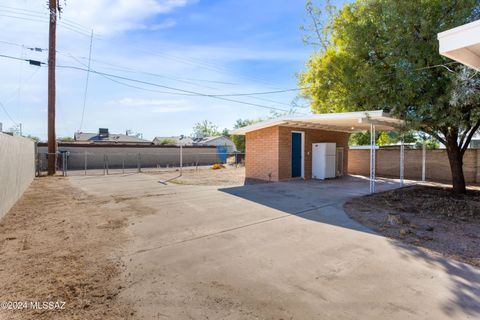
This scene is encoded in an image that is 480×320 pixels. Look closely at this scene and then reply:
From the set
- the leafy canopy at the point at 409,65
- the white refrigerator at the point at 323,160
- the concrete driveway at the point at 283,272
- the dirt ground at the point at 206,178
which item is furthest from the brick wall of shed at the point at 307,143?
the concrete driveway at the point at 283,272

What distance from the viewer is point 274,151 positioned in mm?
12180

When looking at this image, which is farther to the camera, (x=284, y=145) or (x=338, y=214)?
(x=284, y=145)

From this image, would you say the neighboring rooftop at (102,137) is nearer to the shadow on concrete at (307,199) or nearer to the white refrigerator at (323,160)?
the white refrigerator at (323,160)

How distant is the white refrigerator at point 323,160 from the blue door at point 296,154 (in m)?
0.74

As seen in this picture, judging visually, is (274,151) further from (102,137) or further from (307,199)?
(102,137)

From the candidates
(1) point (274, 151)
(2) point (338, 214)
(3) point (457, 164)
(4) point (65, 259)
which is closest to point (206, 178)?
(1) point (274, 151)

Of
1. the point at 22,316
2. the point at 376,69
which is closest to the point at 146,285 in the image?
the point at 22,316

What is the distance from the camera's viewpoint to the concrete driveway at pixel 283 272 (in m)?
2.60

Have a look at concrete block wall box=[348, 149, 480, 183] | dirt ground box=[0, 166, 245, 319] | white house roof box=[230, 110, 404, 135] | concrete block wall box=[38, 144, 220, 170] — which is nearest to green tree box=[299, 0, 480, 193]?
white house roof box=[230, 110, 404, 135]

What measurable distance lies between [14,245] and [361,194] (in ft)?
28.8

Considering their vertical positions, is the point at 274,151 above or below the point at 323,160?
above

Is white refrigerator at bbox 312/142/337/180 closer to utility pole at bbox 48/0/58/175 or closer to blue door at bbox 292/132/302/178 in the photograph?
blue door at bbox 292/132/302/178

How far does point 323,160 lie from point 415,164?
536 centimetres

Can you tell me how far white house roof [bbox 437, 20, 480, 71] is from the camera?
334 centimetres
